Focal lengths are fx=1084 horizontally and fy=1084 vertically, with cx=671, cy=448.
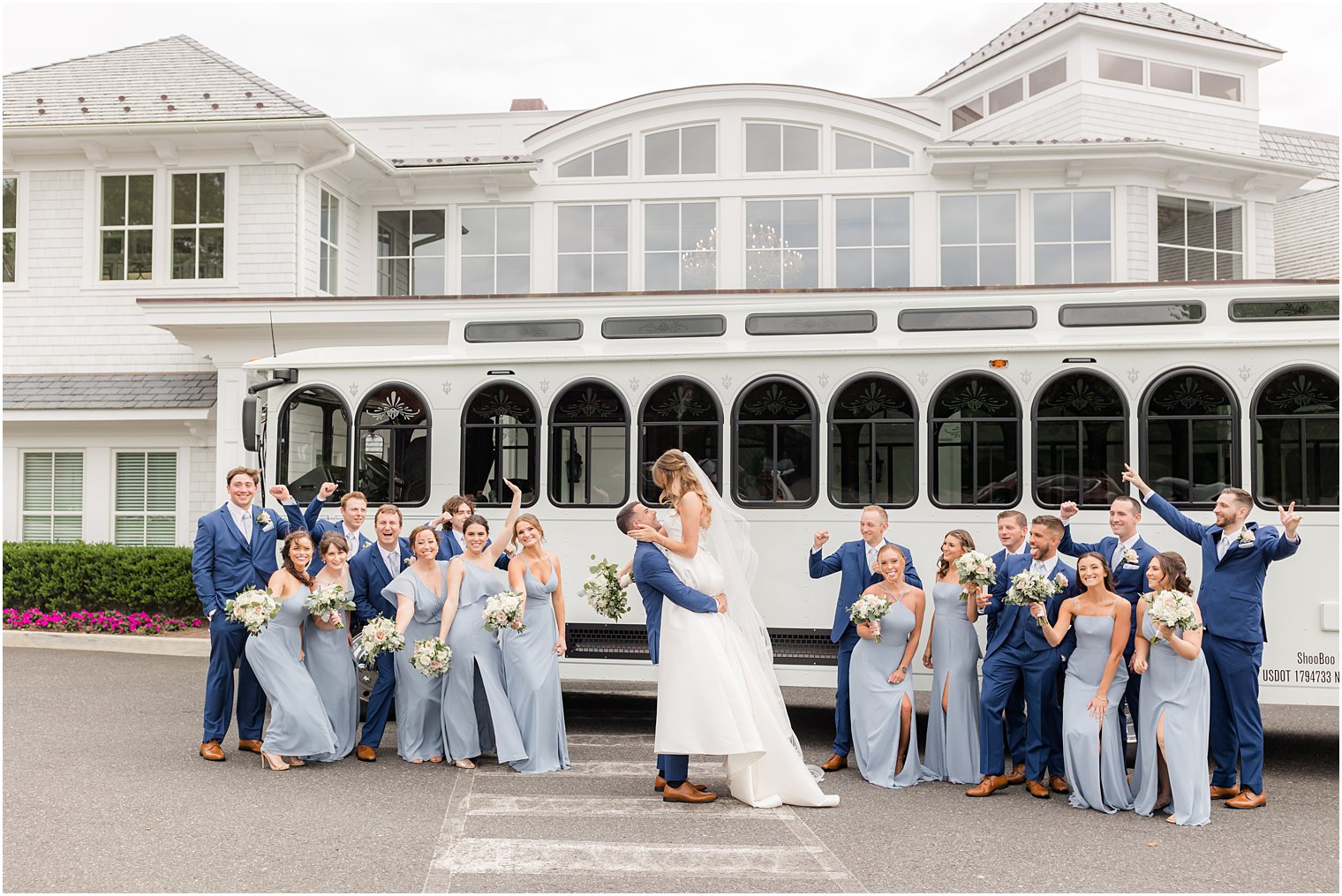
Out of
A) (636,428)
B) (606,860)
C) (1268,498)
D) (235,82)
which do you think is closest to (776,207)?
(235,82)

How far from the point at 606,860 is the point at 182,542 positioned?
12.0m

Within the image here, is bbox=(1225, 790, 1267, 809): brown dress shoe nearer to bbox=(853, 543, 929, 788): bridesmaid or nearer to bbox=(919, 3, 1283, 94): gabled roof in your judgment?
bbox=(853, 543, 929, 788): bridesmaid

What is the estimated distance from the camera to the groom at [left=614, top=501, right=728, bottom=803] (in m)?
6.12

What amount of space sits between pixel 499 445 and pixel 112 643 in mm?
6922

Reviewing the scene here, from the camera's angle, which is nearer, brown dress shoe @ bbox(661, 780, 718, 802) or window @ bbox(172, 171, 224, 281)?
brown dress shoe @ bbox(661, 780, 718, 802)

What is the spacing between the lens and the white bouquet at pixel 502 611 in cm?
701

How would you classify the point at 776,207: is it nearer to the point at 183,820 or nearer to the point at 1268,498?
the point at 1268,498

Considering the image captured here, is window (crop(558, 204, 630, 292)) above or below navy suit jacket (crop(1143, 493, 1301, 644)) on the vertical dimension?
above

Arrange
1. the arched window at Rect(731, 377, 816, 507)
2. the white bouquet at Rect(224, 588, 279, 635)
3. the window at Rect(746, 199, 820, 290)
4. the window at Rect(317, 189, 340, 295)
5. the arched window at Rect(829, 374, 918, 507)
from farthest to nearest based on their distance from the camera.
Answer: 1. the window at Rect(746, 199, 820, 290)
2. the window at Rect(317, 189, 340, 295)
3. the arched window at Rect(731, 377, 816, 507)
4. the arched window at Rect(829, 374, 918, 507)
5. the white bouquet at Rect(224, 588, 279, 635)

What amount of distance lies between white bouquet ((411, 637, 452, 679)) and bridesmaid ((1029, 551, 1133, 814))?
3.72 m

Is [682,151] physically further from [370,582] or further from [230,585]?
[230,585]

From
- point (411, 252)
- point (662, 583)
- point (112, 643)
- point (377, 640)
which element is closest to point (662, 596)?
point (662, 583)

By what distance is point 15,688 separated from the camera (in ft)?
32.5

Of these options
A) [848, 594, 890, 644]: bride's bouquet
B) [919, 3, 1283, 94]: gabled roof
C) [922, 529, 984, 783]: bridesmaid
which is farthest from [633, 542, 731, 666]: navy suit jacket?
[919, 3, 1283, 94]: gabled roof
